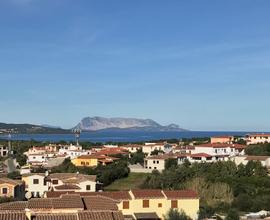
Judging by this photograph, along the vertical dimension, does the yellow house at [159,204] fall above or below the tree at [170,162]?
below

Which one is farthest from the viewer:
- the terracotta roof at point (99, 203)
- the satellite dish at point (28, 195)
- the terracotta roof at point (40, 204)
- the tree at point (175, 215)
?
the satellite dish at point (28, 195)

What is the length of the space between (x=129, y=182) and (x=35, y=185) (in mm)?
12549

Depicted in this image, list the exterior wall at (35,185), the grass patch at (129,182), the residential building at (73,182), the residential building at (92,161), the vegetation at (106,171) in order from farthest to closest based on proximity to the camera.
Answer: the residential building at (92,161) < the vegetation at (106,171) < the grass patch at (129,182) < the exterior wall at (35,185) < the residential building at (73,182)

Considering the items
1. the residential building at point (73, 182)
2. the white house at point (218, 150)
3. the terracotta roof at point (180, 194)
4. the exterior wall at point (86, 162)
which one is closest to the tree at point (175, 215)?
the terracotta roof at point (180, 194)

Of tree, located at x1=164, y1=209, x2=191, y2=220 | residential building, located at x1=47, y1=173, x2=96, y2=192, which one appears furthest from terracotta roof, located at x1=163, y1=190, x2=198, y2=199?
residential building, located at x1=47, y1=173, x2=96, y2=192

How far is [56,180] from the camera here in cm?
4819

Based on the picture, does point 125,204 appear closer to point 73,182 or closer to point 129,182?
point 73,182

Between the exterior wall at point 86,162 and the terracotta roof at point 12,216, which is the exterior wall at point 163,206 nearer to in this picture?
the terracotta roof at point 12,216

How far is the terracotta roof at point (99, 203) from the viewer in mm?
26969

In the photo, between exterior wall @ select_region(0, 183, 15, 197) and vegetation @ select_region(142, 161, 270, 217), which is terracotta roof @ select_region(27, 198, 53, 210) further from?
exterior wall @ select_region(0, 183, 15, 197)

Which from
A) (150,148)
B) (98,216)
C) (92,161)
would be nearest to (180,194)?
(98,216)

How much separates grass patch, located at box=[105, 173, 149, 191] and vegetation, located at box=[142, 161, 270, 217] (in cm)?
327

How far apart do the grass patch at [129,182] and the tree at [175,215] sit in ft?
62.5

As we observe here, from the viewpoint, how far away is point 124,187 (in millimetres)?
53781
